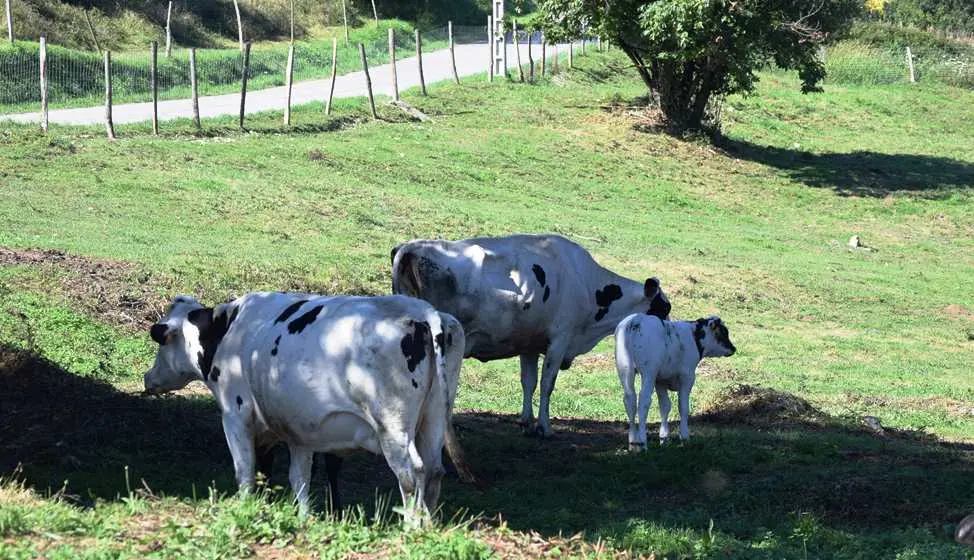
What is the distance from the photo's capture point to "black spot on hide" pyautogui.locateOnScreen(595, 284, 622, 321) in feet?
59.2

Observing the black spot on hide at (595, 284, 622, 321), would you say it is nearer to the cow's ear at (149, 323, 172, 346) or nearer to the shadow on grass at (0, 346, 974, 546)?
the shadow on grass at (0, 346, 974, 546)

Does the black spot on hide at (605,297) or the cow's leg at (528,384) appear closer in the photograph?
the cow's leg at (528,384)

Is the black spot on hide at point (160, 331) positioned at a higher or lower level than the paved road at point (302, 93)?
higher

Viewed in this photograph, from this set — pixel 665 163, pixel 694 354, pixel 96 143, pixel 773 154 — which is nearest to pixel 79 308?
pixel 694 354

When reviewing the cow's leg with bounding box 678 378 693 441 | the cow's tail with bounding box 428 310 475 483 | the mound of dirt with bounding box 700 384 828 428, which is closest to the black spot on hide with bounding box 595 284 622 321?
the cow's leg with bounding box 678 378 693 441

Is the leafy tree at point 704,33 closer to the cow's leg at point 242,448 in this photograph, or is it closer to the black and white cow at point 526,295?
the black and white cow at point 526,295

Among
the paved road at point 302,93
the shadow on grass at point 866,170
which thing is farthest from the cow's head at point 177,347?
the shadow on grass at point 866,170

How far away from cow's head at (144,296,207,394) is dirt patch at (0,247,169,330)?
7.26 meters

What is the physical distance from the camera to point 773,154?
160 feet

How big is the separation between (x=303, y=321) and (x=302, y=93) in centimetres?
3768

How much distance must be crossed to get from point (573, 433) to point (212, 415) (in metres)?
4.77

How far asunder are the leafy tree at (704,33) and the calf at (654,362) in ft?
80.3

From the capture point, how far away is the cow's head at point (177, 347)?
40.3ft

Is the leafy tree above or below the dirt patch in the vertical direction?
above
